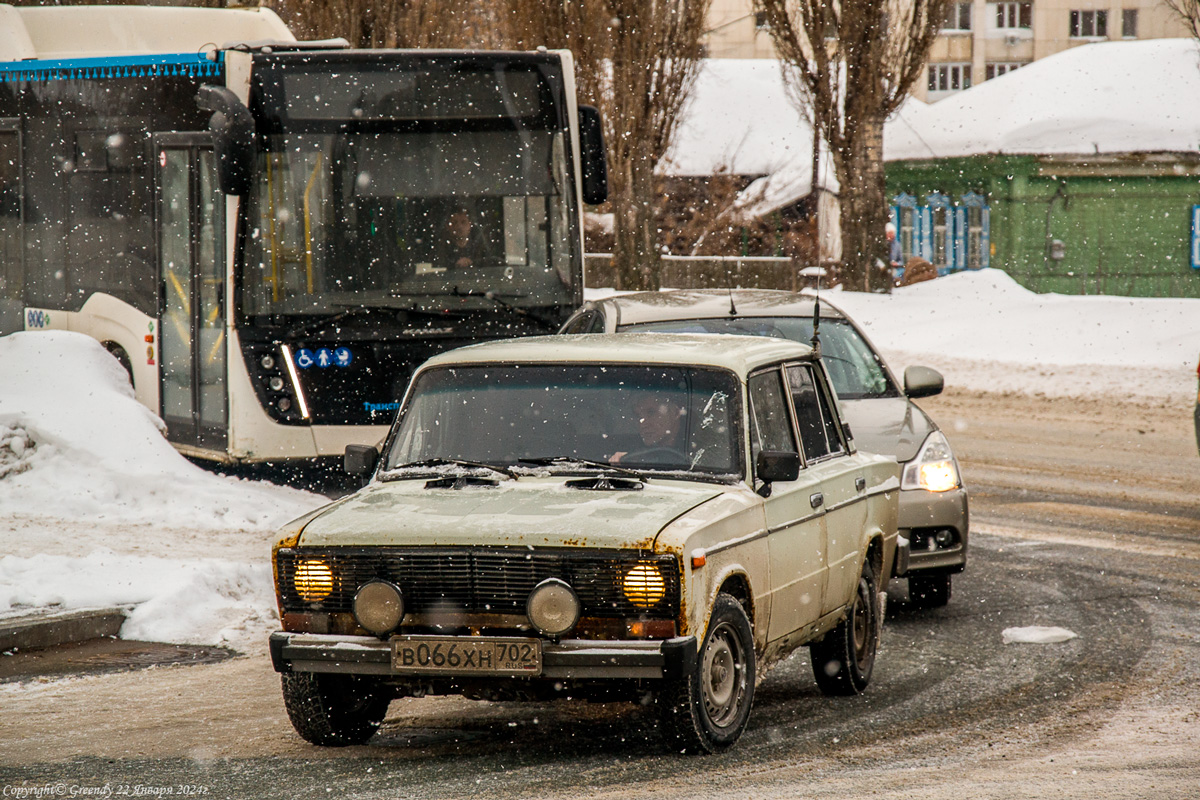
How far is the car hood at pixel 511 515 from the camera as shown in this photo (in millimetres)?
5734

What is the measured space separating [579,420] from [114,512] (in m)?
6.12

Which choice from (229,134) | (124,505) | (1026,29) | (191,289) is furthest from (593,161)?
(1026,29)

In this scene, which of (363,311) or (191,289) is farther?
(191,289)

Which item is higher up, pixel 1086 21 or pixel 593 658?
pixel 1086 21

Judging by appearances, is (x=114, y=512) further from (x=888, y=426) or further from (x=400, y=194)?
(x=888, y=426)

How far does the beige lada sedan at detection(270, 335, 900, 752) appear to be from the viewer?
5.72 m

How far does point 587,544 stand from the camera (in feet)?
18.6

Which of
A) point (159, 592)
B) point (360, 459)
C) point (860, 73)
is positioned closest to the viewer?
point (360, 459)

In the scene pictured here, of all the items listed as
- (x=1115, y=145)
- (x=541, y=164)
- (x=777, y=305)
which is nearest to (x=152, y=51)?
(x=541, y=164)

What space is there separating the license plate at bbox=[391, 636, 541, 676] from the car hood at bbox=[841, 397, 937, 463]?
4.02 metres

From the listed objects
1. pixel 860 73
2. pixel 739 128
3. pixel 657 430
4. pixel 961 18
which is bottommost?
pixel 657 430

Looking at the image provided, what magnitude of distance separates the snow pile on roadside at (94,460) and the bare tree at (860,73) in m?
18.3

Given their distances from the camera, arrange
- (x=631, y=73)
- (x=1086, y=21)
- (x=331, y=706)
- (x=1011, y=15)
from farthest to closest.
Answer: (x=1011, y=15) < (x=1086, y=21) < (x=631, y=73) < (x=331, y=706)

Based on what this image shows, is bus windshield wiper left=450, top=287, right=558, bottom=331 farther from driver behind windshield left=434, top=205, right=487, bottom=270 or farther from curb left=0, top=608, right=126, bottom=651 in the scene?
curb left=0, top=608, right=126, bottom=651
